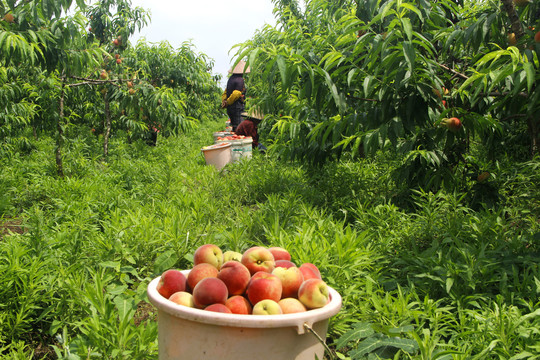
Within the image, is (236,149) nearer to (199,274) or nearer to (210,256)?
(210,256)

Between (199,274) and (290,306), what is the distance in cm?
35

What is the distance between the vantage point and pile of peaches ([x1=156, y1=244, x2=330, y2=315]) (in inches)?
53.7

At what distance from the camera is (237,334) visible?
127 cm

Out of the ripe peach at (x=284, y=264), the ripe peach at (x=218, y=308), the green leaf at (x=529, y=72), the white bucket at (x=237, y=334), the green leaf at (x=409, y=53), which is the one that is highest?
the green leaf at (x=409, y=53)

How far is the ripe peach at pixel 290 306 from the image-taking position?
4.52ft

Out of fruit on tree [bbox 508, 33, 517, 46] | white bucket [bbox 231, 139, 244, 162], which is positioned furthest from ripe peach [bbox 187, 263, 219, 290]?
white bucket [bbox 231, 139, 244, 162]

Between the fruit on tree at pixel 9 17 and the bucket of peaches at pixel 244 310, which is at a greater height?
the fruit on tree at pixel 9 17

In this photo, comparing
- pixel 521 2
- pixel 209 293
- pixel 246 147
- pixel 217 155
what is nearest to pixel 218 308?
pixel 209 293

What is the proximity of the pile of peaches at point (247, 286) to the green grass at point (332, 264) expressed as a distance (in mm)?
362

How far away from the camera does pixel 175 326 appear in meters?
1.34

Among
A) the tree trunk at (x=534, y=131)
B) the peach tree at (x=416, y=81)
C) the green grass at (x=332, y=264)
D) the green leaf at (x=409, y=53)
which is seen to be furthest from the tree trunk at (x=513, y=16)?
the green grass at (x=332, y=264)

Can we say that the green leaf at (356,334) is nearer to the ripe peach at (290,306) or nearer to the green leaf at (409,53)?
the ripe peach at (290,306)

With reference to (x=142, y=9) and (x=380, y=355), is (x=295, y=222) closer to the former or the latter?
(x=380, y=355)

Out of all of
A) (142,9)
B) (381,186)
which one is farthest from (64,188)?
(142,9)
